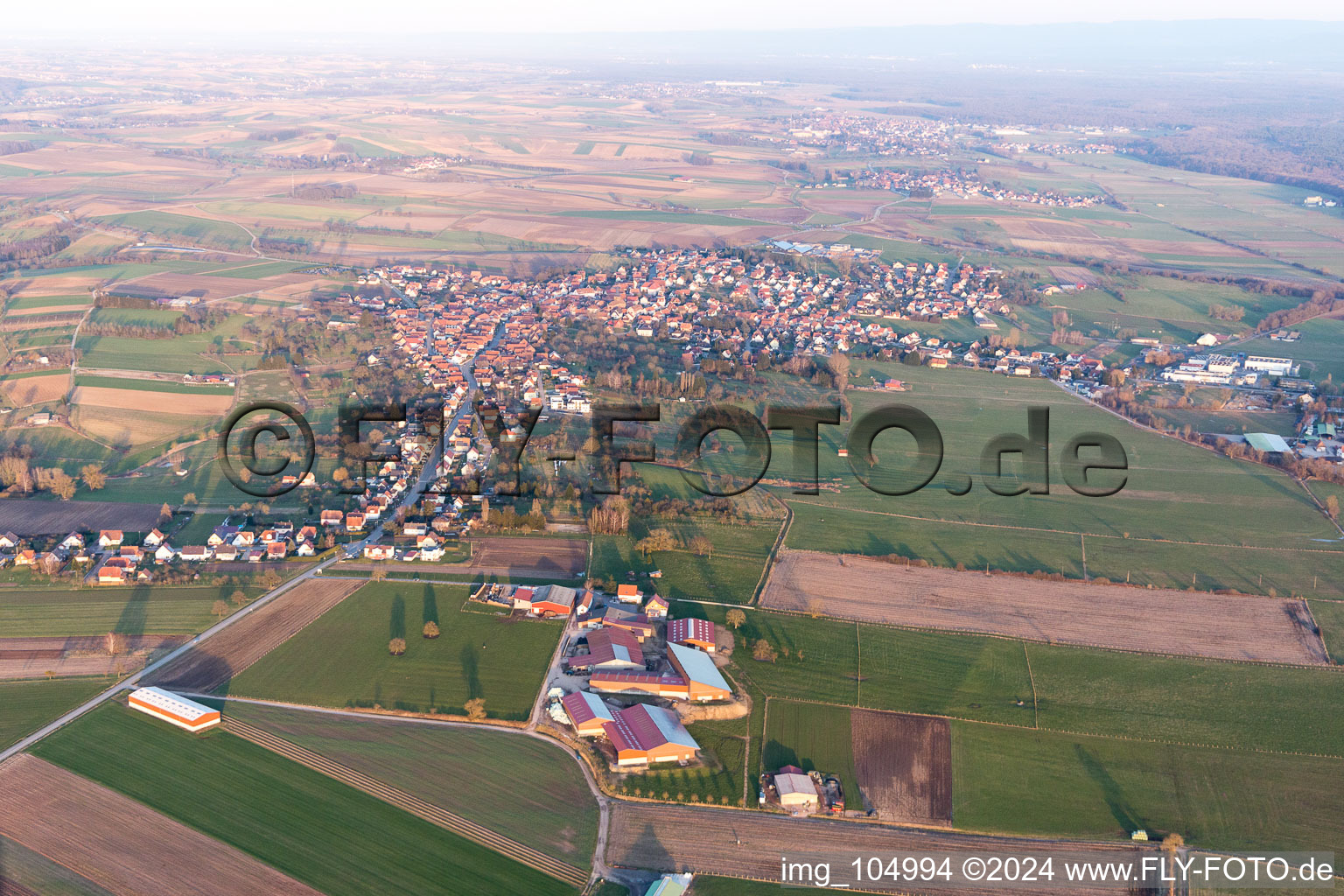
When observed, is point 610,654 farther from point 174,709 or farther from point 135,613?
point 135,613

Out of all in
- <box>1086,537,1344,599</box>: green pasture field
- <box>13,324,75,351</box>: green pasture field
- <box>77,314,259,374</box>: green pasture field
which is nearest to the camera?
<box>1086,537,1344,599</box>: green pasture field

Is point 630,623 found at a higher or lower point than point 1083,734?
higher

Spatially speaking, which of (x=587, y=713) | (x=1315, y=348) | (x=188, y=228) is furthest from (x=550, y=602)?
(x=188, y=228)

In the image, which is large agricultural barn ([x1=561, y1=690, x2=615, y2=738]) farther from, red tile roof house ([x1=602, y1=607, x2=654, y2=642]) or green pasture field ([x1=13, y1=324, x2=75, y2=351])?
green pasture field ([x1=13, y1=324, x2=75, y2=351])

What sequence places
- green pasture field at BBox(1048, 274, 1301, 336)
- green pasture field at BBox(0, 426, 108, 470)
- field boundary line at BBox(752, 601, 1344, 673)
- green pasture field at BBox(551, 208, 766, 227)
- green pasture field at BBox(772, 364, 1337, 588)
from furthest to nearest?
green pasture field at BBox(551, 208, 766, 227) < green pasture field at BBox(1048, 274, 1301, 336) < green pasture field at BBox(0, 426, 108, 470) < green pasture field at BBox(772, 364, 1337, 588) < field boundary line at BBox(752, 601, 1344, 673)

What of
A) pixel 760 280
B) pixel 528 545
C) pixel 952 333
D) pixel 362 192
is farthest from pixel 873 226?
pixel 528 545

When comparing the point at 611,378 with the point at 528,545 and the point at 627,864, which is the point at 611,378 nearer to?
the point at 528,545

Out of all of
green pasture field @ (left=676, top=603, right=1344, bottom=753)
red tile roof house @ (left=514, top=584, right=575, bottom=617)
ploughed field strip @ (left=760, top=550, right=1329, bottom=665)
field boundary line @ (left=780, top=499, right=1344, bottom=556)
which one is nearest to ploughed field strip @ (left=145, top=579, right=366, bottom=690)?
red tile roof house @ (left=514, top=584, right=575, bottom=617)
